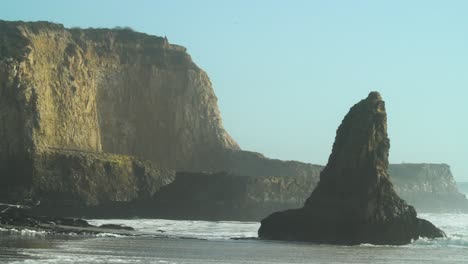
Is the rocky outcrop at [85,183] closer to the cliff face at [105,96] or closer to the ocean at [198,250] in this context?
the cliff face at [105,96]

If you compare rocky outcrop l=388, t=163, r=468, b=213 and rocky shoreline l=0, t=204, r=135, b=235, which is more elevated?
rocky outcrop l=388, t=163, r=468, b=213

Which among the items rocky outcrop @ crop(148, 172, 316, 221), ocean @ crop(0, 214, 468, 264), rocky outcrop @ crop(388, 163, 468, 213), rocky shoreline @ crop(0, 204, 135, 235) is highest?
rocky outcrop @ crop(388, 163, 468, 213)

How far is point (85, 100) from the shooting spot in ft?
326

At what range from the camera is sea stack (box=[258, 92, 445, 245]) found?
58.0 m

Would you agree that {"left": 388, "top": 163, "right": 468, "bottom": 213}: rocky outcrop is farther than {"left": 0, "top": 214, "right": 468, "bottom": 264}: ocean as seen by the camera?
Yes

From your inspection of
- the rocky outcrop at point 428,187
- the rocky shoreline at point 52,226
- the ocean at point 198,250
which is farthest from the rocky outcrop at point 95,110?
the rocky outcrop at point 428,187

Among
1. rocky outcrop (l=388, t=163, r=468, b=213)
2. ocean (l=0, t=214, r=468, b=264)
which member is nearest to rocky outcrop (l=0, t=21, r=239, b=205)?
ocean (l=0, t=214, r=468, b=264)

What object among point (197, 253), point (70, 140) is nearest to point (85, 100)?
point (70, 140)

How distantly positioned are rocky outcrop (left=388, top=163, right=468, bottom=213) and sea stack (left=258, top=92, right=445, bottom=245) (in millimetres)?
67357

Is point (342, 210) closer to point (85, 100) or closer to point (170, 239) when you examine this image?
point (170, 239)

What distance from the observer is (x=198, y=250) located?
4966 cm

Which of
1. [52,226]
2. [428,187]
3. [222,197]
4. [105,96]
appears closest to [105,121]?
[105,96]

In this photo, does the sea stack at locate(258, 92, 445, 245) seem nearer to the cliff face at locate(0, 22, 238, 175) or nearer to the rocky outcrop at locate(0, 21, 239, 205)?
the rocky outcrop at locate(0, 21, 239, 205)

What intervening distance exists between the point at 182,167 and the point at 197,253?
2559 inches
